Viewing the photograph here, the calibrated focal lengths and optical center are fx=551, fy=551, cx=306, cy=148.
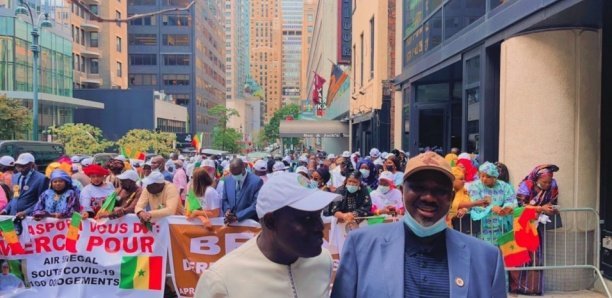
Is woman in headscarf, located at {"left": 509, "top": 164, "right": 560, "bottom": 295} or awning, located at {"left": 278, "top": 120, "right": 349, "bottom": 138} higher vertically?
awning, located at {"left": 278, "top": 120, "right": 349, "bottom": 138}

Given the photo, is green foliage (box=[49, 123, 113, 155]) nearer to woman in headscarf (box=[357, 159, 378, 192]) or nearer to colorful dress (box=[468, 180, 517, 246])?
woman in headscarf (box=[357, 159, 378, 192])

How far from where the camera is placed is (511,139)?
28.3 feet

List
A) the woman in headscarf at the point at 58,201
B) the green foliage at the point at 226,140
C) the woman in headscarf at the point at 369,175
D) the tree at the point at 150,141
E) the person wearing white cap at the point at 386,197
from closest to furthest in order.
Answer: the woman in headscarf at the point at 58,201 → the person wearing white cap at the point at 386,197 → the woman in headscarf at the point at 369,175 → the tree at the point at 150,141 → the green foliage at the point at 226,140

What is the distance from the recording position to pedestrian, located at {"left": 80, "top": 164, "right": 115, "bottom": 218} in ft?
24.8

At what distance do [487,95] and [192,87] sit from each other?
299ft

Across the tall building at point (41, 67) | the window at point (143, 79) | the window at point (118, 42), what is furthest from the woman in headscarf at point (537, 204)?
the window at point (143, 79)

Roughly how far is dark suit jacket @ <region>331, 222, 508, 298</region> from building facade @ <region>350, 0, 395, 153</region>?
20727 mm

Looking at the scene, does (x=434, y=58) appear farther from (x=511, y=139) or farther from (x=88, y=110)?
(x=88, y=110)

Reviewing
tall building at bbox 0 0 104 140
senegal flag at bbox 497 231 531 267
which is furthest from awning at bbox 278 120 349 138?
senegal flag at bbox 497 231 531 267

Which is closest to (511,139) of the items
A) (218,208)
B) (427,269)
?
(218,208)

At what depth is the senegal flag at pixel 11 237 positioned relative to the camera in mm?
6842

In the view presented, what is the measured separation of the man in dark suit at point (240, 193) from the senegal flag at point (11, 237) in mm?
2576

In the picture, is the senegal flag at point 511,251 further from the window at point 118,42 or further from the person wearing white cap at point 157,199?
the window at point 118,42

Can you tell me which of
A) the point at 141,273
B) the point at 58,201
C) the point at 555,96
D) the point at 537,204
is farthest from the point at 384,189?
the point at 58,201
